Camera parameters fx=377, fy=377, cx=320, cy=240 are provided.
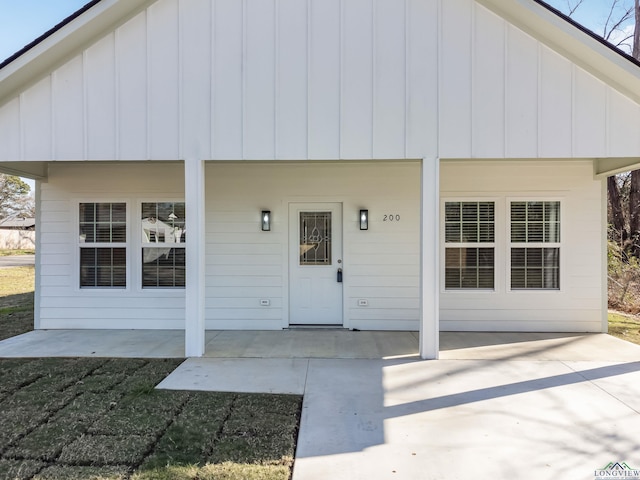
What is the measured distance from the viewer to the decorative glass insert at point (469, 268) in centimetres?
659

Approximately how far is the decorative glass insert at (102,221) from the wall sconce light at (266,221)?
254 centimetres

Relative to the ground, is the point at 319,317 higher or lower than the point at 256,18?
lower

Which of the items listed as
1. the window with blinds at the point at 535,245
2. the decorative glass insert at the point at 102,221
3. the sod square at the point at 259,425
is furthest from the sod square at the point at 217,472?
the window with blinds at the point at 535,245

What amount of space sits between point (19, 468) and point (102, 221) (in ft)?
16.2

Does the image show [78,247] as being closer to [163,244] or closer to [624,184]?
[163,244]

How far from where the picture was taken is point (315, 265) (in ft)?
22.0

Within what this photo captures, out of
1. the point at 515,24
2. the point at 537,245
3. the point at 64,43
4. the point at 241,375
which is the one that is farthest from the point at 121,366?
the point at 537,245

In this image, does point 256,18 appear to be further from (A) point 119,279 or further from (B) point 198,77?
(A) point 119,279

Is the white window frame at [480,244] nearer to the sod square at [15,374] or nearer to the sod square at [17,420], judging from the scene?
the sod square at [17,420]

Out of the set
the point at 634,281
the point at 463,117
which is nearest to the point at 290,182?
the point at 463,117

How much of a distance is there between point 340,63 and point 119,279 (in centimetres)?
527

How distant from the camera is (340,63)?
484cm

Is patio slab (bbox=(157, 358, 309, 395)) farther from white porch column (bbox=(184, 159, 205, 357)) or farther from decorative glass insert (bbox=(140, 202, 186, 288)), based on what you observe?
decorative glass insert (bbox=(140, 202, 186, 288))

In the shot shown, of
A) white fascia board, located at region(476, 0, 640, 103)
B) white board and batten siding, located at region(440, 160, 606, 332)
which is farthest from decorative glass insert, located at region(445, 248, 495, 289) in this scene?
white fascia board, located at region(476, 0, 640, 103)
